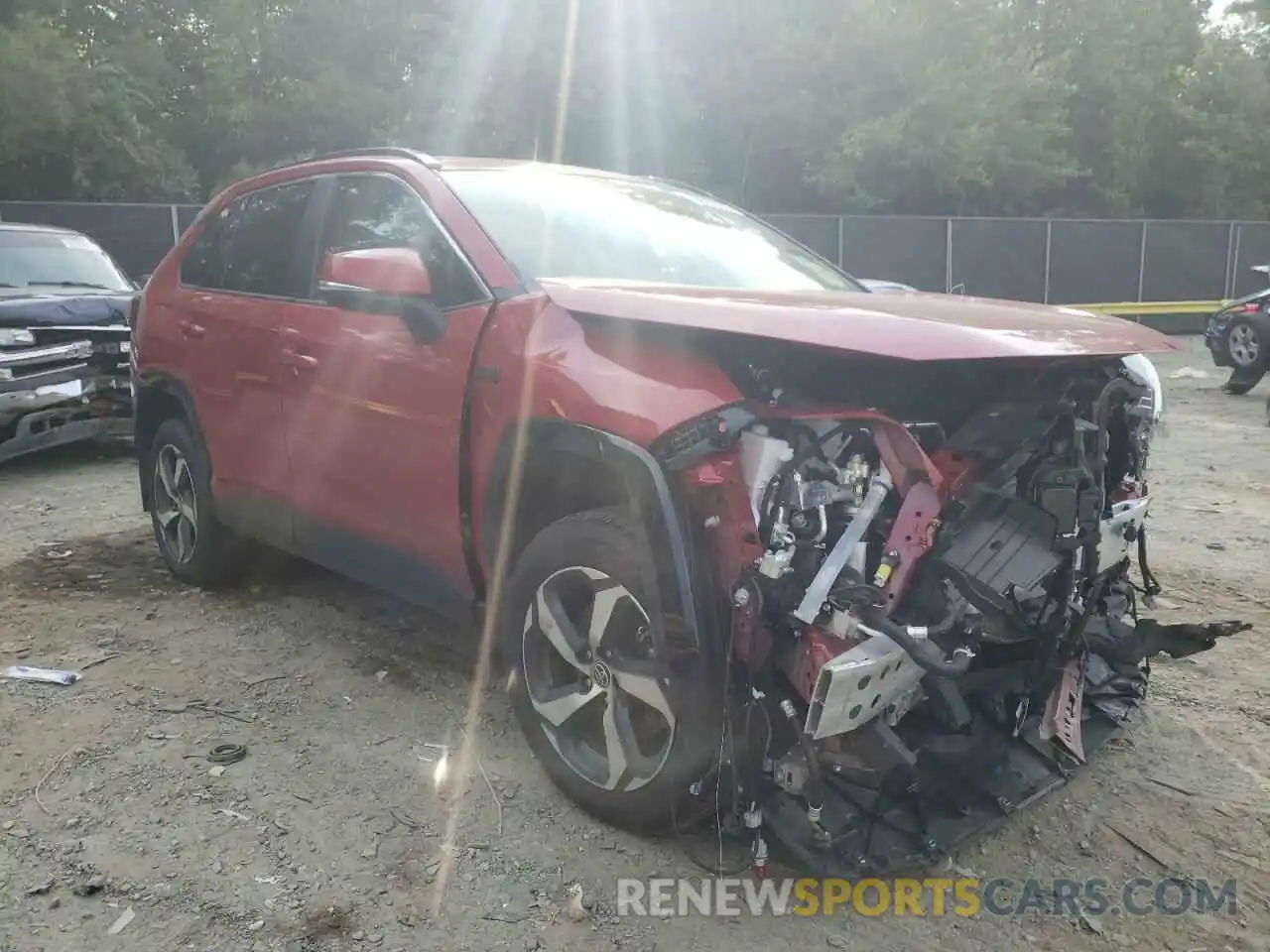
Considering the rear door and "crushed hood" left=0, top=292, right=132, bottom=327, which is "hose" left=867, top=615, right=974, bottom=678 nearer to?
the rear door

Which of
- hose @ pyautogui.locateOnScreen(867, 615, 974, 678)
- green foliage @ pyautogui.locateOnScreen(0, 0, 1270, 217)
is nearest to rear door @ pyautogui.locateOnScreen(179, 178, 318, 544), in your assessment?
hose @ pyautogui.locateOnScreen(867, 615, 974, 678)

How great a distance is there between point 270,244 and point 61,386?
391cm

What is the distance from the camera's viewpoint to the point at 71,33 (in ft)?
60.2

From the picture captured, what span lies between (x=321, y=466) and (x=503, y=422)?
1115mm

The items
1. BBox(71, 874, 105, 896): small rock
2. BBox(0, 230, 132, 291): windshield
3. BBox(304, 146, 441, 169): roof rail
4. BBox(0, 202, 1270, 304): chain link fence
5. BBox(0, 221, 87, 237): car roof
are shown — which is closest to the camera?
BBox(71, 874, 105, 896): small rock

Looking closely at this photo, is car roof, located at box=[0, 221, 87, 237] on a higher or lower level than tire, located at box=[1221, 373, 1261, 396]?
higher

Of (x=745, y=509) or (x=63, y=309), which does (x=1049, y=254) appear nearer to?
(x=63, y=309)

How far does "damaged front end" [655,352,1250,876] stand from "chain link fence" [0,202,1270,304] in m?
15.7

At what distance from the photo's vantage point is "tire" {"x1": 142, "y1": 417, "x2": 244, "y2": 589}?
15.4 feet

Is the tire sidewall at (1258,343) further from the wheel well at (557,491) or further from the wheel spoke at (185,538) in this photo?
the wheel spoke at (185,538)

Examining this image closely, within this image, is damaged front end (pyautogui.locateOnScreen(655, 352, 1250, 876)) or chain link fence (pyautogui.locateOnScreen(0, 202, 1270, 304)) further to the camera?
chain link fence (pyautogui.locateOnScreen(0, 202, 1270, 304))

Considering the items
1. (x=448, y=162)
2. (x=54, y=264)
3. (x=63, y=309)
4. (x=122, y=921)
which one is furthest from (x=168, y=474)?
(x=54, y=264)

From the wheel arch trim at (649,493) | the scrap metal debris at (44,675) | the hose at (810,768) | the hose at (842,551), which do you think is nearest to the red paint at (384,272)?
the wheel arch trim at (649,493)

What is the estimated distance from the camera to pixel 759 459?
2471 mm
